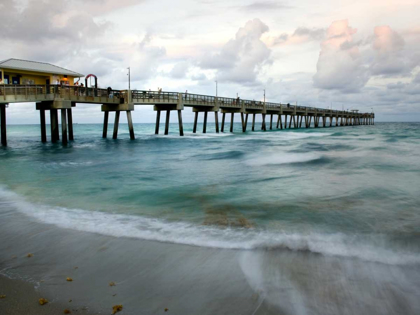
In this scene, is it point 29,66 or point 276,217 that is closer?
point 276,217

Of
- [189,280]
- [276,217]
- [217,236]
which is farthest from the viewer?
[276,217]

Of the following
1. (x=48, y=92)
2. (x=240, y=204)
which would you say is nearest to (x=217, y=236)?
(x=240, y=204)

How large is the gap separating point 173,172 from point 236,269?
1195 centimetres

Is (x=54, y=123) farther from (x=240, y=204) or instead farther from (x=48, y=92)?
(x=240, y=204)

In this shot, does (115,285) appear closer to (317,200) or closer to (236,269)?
(236,269)

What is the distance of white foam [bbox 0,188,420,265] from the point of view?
6016 millimetres

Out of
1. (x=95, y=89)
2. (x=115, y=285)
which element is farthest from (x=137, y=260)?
(x=95, y=89)

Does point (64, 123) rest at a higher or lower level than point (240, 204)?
higher

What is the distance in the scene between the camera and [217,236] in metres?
6.67

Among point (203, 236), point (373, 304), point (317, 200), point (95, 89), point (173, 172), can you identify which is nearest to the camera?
point (373, 304)

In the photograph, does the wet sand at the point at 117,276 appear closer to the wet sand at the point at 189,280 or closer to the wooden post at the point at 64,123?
the wet sand at the point at 189,280

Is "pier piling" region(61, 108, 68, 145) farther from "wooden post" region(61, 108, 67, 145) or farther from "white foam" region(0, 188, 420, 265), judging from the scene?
"white foam" region(0, 188, 420, 265)

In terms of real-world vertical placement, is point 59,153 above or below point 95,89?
below

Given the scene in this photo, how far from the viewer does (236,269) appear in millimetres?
5152
